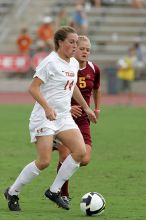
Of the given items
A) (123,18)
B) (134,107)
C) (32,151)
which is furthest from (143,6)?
(32,151)

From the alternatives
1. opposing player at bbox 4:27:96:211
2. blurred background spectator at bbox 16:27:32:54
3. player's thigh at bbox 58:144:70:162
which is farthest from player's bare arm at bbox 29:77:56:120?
blurred background spectator at bbox 16:27:32:54

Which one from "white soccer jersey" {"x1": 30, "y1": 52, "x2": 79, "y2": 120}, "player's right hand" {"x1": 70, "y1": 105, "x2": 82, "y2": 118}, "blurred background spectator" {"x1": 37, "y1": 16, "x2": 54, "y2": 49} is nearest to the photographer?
"white soccer jersey" {"x1": 30, "y1": 52, "x2": 79, "y2": 120}

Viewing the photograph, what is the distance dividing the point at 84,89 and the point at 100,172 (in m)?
2.64

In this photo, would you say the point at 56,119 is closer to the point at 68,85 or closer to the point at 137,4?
the point at 68,85

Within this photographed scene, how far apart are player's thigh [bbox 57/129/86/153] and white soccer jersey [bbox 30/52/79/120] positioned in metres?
0.21

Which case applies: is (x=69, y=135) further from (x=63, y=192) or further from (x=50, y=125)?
(x=63, y=192)

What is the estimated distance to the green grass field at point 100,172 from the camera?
9523 mm

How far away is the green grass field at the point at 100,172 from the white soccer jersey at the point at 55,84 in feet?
3.73

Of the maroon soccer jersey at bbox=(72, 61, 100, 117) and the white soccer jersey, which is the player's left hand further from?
the white soccer jersey

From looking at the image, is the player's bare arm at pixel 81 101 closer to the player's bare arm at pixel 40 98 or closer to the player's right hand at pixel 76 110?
the player's right hand at pixel 76 110

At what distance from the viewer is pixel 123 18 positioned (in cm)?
3522

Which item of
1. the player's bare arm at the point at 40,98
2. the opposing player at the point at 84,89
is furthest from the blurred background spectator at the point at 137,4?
the player's bare arm at the point at 40,98

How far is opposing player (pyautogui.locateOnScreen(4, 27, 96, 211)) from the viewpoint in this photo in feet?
30.6

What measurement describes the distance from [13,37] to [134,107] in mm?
10843
